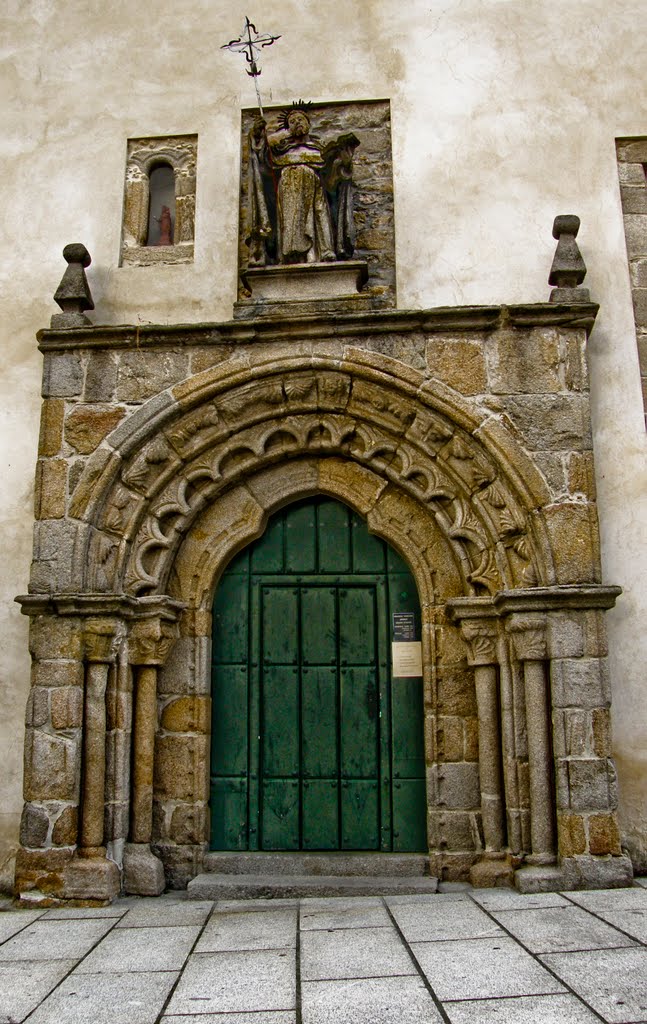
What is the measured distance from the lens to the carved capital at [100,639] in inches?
180

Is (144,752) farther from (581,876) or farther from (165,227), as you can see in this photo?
(165,227)

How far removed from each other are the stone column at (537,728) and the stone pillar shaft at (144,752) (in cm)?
196

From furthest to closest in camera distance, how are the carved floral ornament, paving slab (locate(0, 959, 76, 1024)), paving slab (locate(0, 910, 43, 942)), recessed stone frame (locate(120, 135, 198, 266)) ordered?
recessed stone frame (locate(120, 135, 198, 266)) → the carved floral ornament → paving slab (locate(0, 910, 43, 942)) → paving slab (locate(0, 959, 76, 1024))

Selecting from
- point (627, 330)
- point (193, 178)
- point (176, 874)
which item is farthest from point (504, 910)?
point (193, 178)

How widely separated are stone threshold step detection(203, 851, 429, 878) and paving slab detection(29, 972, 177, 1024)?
1.50 m

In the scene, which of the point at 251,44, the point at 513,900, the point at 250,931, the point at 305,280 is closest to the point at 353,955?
the point at 250,931

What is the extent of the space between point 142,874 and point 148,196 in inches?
159

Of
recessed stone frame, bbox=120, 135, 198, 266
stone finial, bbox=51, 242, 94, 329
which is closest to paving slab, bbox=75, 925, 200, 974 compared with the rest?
stone finial, bbox=51, 242, 94, 329

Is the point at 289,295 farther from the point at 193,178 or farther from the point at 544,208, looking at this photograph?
the point at 544,208

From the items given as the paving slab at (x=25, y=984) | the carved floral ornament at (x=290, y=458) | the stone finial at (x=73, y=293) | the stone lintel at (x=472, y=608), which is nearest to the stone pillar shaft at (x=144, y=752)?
the carved floral ornament at (x=290, y=458)

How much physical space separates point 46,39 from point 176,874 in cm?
527

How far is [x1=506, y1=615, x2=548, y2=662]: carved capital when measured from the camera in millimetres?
4414

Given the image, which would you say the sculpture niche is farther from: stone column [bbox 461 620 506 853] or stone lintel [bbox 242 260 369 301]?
stone column [bbox 461 620 506 853]

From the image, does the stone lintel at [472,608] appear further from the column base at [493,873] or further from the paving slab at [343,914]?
the paving slab at [343,914]
